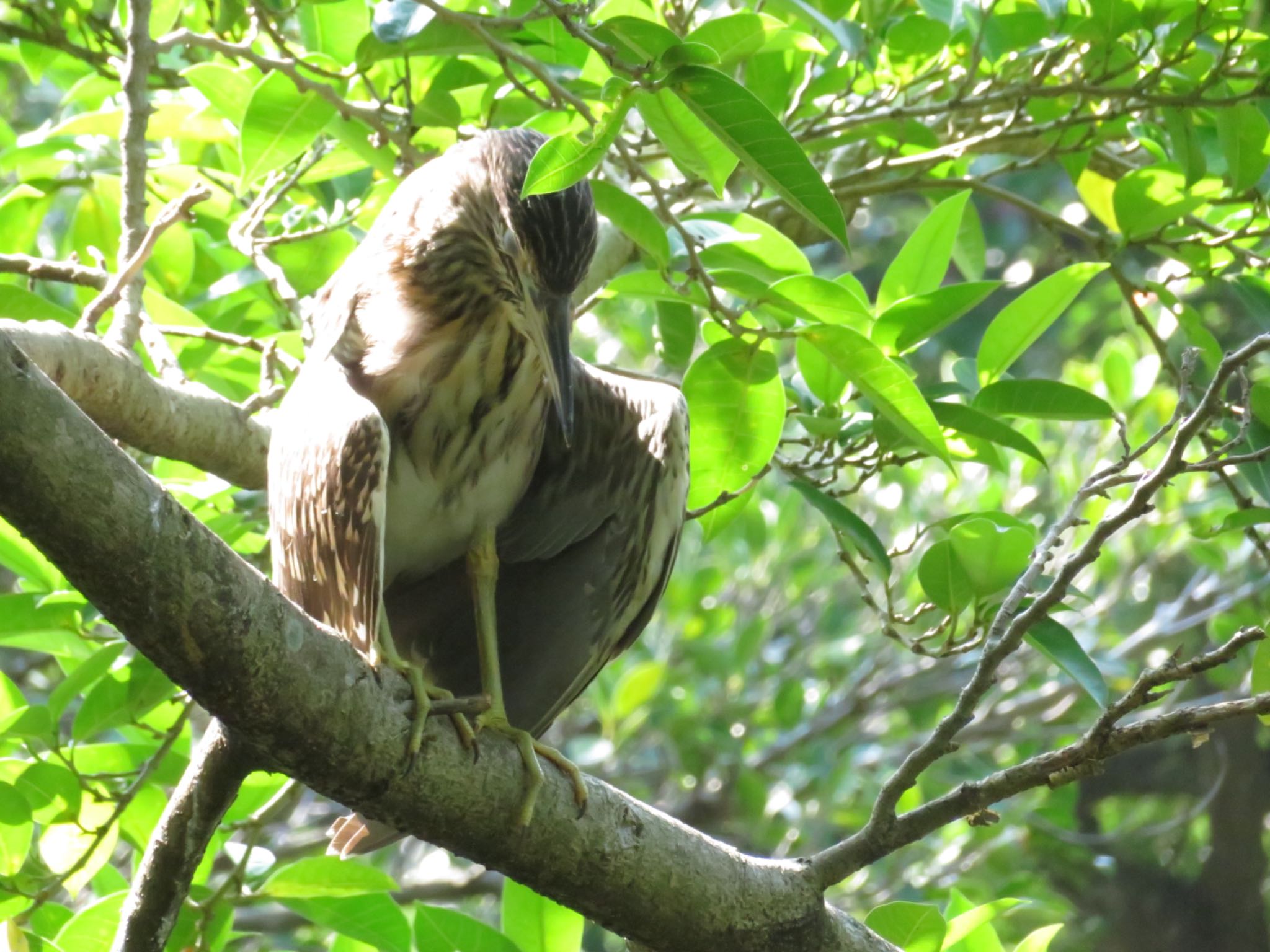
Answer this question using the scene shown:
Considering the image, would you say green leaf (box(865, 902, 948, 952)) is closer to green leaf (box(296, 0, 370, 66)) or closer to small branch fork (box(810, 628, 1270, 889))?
small branch fork (box(810, 628, 1270, 889))

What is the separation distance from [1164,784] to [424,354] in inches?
205

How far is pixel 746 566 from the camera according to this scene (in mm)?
5910

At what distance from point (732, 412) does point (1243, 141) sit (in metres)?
1.14

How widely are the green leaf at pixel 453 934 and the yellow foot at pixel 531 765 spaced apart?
0.35 metres

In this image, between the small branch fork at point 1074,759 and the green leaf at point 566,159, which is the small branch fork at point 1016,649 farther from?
the green leaf at point 566,159

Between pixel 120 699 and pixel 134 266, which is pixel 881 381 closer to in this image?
pixel 134 266

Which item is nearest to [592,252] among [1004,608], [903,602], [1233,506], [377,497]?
[377,497]

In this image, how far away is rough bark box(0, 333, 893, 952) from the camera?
130 centimetres

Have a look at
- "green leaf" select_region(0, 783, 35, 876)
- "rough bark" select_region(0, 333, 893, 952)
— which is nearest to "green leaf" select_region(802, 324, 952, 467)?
"rough bark" select_region(0, 333, 893, 952)

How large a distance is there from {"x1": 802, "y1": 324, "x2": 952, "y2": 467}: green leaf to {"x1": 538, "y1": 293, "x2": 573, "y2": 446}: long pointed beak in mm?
419

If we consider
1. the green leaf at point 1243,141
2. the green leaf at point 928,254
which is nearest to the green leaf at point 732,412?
the green leaf at point 928,254

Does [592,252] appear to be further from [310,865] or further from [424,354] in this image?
[310,865]

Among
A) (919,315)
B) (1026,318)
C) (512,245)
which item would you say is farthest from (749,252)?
(1026,318)

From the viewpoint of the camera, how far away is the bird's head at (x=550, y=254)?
2.22 m
